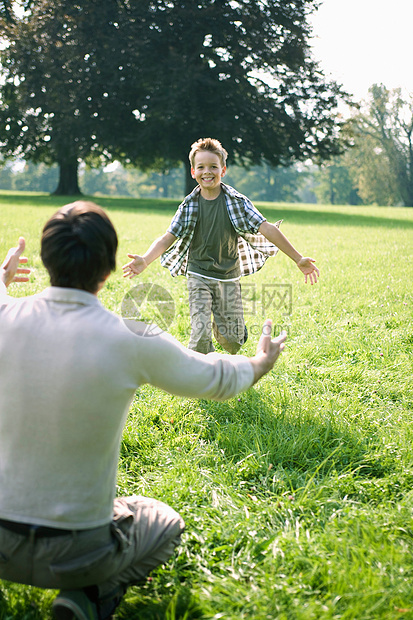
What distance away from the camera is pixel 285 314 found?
6016mm

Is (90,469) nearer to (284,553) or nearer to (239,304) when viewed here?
(284,553)

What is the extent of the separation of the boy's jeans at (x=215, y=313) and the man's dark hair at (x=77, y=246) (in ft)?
7.93

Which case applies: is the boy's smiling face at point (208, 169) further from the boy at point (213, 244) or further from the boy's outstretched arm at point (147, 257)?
the boy's outstretched arm at point (147, 257)

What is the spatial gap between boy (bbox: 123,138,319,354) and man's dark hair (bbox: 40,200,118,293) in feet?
6.58

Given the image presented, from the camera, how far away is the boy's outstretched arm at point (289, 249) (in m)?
3.61

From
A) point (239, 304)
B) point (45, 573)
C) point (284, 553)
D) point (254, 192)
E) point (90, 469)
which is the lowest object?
point (284, 553)

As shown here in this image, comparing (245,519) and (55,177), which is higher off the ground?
(55,177)

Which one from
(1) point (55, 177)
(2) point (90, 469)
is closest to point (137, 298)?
(2) point (90, 469)

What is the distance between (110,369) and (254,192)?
95.8m

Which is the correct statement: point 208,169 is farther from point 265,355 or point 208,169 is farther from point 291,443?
point 265,355

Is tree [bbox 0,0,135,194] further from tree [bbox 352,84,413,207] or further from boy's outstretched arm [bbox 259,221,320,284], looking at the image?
tree [bbox 352,84,413,207]

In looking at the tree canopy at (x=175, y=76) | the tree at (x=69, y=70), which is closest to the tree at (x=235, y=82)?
the tree canopy at (x=175, y=76)

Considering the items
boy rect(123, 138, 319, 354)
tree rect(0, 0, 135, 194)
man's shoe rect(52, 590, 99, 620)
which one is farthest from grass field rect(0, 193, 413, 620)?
tree rect(0, 0, 135, 194)

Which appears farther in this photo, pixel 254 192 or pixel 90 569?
pixel 254 192
